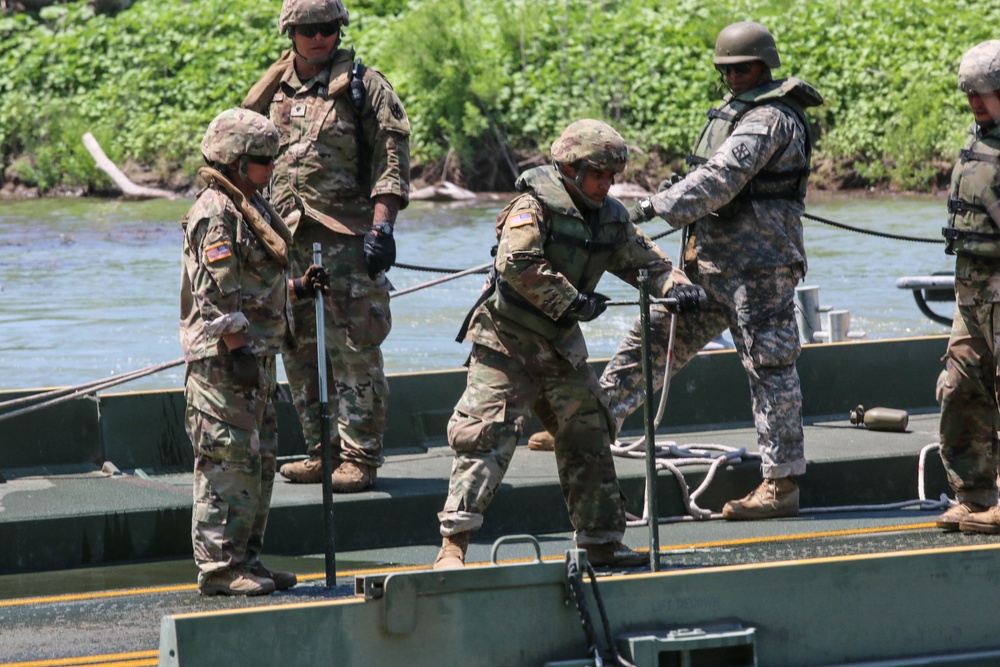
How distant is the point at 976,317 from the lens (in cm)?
629

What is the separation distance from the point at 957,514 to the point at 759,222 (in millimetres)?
1412

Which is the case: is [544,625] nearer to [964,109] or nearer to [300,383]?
[300,383]

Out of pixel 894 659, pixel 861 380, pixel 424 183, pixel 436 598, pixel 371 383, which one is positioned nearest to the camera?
pixel 436 598

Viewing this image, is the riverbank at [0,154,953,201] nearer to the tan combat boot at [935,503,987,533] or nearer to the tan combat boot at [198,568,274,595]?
the tan combat boot at [935,503,987,533]

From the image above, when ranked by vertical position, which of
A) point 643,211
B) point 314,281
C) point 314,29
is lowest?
point 314,281

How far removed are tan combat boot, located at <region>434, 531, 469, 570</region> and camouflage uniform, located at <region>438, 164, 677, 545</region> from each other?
0.12ft

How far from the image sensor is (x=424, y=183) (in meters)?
25.1

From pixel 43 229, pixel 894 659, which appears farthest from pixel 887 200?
pixel 894 659

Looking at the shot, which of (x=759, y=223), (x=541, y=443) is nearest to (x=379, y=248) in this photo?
(x=541, y=443)

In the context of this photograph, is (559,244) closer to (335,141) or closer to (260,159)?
(260,159)

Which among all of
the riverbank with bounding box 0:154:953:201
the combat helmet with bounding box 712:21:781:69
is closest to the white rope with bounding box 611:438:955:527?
the combat helmet with bounding box 712:21:781:69

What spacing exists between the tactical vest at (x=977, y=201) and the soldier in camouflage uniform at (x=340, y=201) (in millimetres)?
2235

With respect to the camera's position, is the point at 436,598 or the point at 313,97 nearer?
the point at 436,598

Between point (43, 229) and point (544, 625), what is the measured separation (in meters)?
19.3
